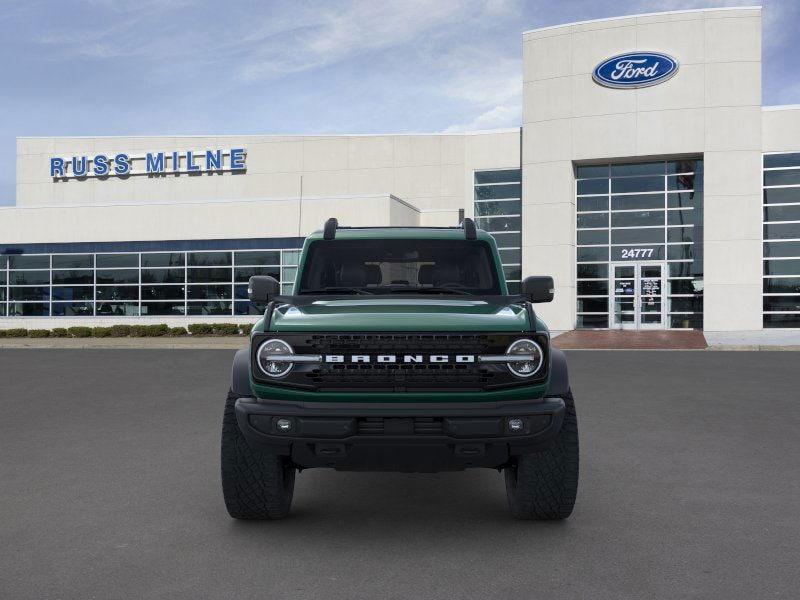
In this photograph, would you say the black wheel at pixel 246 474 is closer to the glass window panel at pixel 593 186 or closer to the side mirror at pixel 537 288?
the side mirror at pixel 537 288

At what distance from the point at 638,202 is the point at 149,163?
24.2m

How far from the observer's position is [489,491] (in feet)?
20.2

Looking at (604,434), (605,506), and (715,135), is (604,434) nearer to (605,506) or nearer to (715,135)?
(605,506)

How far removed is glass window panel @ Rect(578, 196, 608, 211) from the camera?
33.2 m

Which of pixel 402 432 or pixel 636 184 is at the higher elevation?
pixel 636 184

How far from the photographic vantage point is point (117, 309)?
119 feet

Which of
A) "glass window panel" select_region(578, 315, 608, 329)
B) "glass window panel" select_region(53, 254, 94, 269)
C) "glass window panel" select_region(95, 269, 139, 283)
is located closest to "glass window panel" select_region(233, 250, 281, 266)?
"glass window panel" select_region(95, 269, 139, 283)

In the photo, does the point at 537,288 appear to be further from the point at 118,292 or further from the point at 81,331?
the point at 118,292

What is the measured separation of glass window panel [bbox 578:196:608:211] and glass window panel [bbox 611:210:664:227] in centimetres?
57

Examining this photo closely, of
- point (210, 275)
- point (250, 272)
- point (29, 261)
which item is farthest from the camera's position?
point (29, 261)

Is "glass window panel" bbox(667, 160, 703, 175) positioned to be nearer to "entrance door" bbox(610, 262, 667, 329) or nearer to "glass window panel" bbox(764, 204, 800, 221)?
"glass window panel" bbox(764, 204, 800, 221)

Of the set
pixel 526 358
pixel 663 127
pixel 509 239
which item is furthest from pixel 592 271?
pixel 526 358

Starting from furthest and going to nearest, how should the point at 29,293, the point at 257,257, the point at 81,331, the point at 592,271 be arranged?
1. the point at 29,293
2. the point at 257,257
3. the point at 592,271
4. the point at 81,331

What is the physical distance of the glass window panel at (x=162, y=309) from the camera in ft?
117
